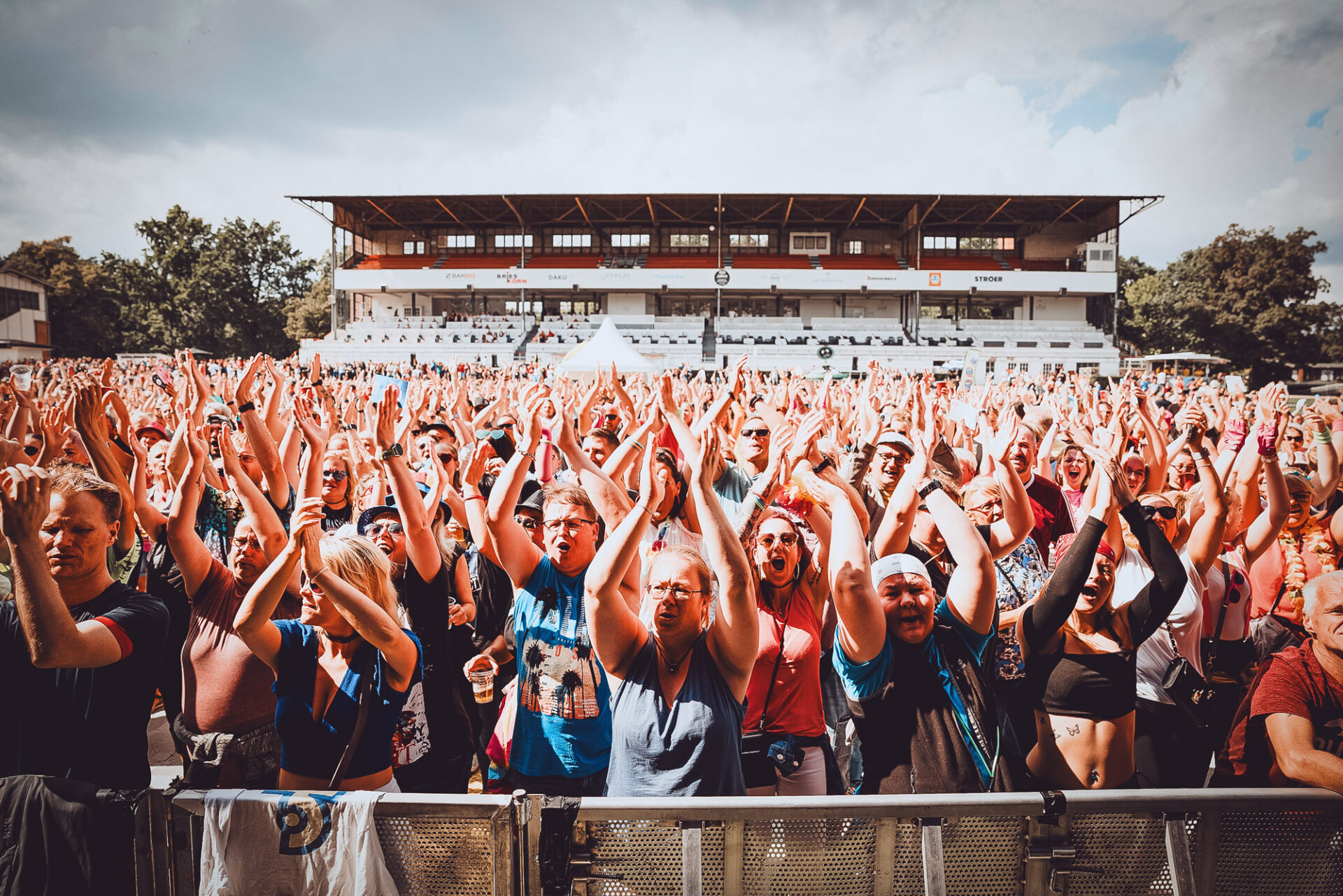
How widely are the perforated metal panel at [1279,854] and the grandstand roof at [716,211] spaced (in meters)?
41.2

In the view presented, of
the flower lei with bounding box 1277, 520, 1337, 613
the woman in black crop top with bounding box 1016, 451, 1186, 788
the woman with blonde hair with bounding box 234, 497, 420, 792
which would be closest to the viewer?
the woman with blonde hair with bounding box 234, 497, 420, 792

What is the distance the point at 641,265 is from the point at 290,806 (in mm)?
44998

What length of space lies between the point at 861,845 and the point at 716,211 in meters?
45.5

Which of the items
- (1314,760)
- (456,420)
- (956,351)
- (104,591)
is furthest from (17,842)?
(956,351)

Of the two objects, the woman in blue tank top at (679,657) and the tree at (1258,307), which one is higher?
the tree at (1258,307)

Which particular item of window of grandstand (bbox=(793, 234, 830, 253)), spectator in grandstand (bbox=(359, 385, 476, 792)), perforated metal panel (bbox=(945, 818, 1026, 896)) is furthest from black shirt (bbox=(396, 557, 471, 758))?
window of grandstand (bbox=(793, 234, 830, 253))

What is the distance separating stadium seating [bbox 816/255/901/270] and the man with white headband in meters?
44.3

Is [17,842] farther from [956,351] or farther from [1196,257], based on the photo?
[1196,257]

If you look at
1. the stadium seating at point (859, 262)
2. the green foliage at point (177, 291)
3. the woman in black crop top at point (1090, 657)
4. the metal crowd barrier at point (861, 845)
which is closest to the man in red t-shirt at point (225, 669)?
the metal crowd barrier at point (861, 845)

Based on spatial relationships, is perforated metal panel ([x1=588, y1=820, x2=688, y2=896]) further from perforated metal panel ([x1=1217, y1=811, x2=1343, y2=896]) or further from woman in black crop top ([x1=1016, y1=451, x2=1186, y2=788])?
perforated metal panel ([x1=1217, y1=811, x2=1343, y2=896])

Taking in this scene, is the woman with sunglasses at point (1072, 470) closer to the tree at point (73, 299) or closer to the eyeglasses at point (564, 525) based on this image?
the eyeglasses at point (564, 525)

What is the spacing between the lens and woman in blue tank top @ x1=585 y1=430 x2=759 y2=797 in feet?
6.66

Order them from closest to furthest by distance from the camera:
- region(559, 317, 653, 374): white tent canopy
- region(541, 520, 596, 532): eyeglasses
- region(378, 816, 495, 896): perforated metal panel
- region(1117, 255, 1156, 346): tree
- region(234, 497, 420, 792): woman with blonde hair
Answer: region(378, 816, 495, 896): perforated metal panel → region(234, 497, 420, 792): woman with blonde hair → region(541, 520, 596, 532): eyeglasses → region(559, 317, 653, 374): white tent canopy → region(1117, 255, 1156, 346): tree

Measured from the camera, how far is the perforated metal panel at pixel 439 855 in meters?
1.94
